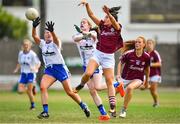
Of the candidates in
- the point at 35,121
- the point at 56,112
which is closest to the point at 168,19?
the point at 56,112

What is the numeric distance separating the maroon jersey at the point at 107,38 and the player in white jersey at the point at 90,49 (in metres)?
0.64

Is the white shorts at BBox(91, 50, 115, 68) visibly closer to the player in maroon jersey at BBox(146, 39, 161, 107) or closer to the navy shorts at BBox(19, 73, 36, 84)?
the navy shorts at BBox(19, 73, 36, 84)

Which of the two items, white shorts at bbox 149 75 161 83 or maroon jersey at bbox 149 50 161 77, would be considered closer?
white shorts at bbox 149 75 161 83

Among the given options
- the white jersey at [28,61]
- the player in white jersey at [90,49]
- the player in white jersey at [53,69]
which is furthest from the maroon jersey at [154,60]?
the player in white jersey at [53,69]

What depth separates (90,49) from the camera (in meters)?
21.3

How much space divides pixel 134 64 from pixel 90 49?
1207 mm

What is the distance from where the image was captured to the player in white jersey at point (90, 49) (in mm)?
19978

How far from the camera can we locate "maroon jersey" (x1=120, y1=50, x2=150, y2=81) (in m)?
20.9

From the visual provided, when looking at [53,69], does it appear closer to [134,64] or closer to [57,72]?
[57,72]

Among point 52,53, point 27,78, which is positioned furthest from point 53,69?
point 27,78

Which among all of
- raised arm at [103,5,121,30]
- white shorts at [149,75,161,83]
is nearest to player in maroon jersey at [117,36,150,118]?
raised arm at [103,5,121,30]

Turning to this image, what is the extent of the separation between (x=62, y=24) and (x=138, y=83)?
113ft

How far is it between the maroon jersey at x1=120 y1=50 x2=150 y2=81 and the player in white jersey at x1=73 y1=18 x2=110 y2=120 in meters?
0.72

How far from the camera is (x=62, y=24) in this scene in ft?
180
